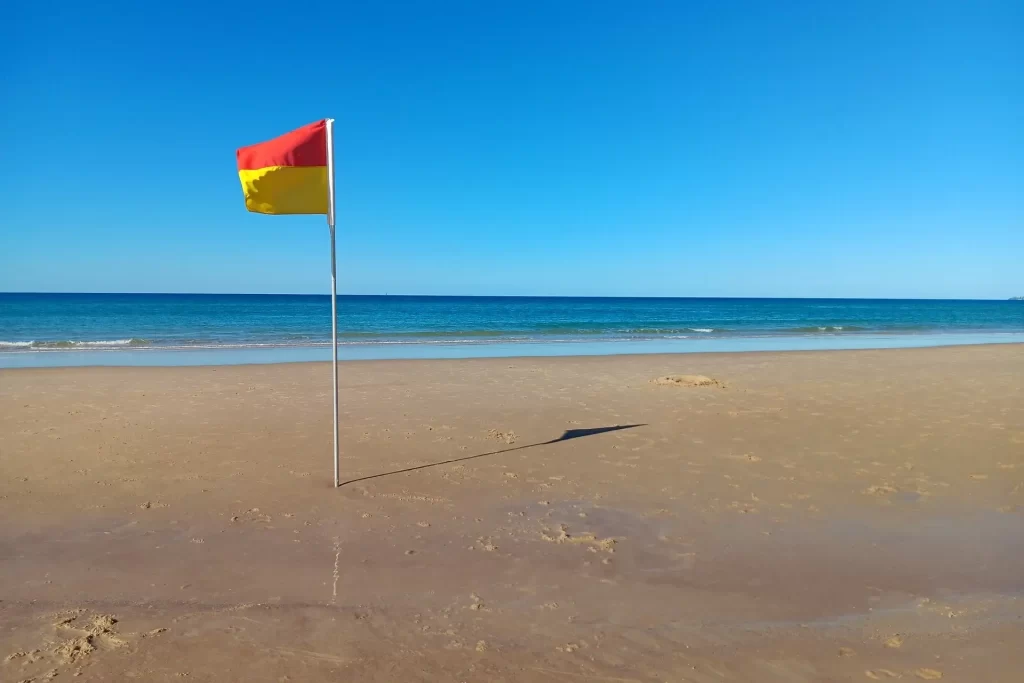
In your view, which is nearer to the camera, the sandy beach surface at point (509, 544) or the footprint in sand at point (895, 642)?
the sandy beach surface at point (509, 544)

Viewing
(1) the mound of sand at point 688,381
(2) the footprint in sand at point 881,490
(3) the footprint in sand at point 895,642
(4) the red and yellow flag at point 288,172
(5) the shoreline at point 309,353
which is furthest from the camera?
(5) the shoreline at point 309,353

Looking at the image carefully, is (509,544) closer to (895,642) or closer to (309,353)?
(895,642)

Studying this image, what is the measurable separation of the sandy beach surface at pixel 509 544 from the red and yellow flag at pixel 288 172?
300cm

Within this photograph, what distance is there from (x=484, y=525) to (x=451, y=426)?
3.98m

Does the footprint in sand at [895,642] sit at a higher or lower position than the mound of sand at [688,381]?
lower

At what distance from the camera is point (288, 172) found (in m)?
6.07

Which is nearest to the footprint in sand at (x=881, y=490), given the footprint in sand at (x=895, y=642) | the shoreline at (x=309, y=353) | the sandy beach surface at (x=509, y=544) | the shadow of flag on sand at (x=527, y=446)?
the sandy beach surface at (x=509, y=544)

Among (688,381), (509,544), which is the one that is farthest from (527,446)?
(688,381)

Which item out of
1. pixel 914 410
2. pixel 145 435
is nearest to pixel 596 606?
→ pixel 145 435

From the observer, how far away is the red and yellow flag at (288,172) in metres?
6.02

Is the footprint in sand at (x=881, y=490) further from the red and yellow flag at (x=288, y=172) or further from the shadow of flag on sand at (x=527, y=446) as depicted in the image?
the red and yellow flag at (x=288, y=172)

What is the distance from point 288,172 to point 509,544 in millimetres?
4190

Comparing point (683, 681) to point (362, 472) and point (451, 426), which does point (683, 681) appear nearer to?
point (362, 472)

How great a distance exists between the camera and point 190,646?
3.59 m
